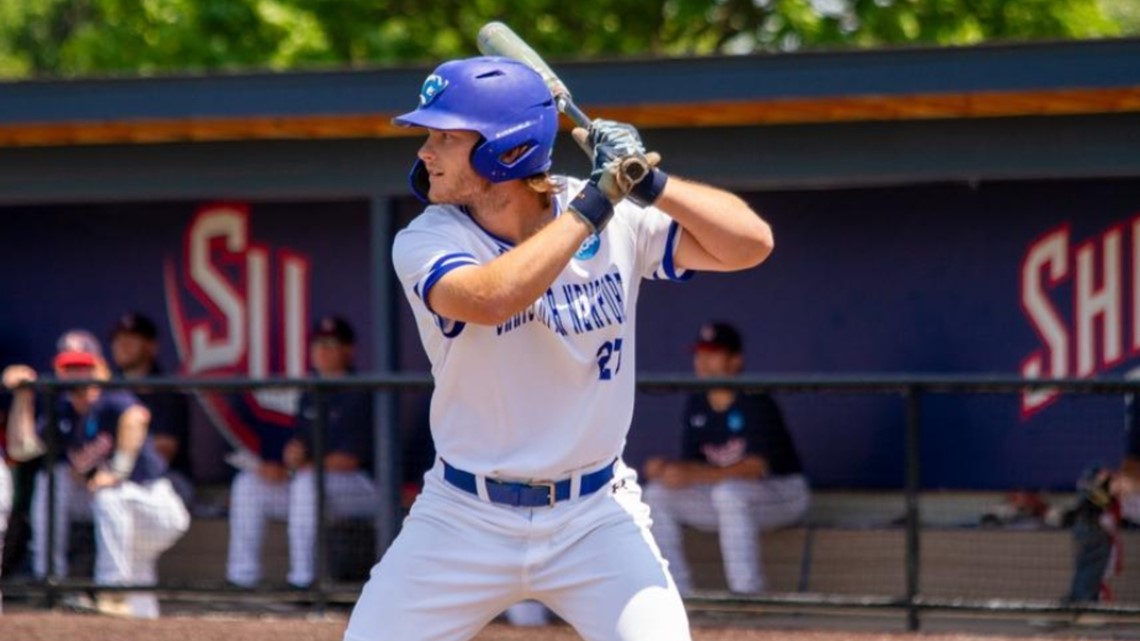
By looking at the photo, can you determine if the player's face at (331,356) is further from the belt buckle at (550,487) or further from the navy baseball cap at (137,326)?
the belt buckle at (550,487)

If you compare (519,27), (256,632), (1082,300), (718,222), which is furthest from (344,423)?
(519,27)

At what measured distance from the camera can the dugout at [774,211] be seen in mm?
7723

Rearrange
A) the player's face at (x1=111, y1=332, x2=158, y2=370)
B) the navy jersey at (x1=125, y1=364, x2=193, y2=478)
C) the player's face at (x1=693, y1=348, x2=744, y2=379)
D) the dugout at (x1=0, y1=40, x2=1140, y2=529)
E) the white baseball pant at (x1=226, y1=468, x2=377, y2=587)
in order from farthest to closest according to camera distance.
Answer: the player's face at (x1=111, y1=332, x2=158, y2=370) → the player's face at (x1=693, y1=348, x2=744, y2=379) → the navy jersey at (x1=125, y1=364, x2=193, y2=478) → the dugout at (x1=0, y1=40, x2=1140, y2=529) → the white baseball pant at (x1=226, y1=468, x2=377, y2=587)

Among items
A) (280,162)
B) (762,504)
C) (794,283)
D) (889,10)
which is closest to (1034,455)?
(762,504)

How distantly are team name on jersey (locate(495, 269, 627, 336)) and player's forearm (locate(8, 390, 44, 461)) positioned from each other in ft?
16.3

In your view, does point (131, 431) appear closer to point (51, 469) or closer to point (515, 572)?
point (51, 469)

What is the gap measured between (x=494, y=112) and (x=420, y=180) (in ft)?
0.86

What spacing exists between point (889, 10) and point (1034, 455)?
9.64 metres

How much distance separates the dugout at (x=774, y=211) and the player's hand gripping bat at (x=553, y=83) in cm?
319

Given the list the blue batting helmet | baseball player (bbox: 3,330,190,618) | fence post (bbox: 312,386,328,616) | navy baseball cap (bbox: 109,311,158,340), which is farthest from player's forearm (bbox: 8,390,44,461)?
the blue batting helmet

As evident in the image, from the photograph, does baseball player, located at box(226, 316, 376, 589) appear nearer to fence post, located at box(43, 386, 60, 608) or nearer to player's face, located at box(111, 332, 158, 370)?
fence post, located at box(43, 386, 60, 608)

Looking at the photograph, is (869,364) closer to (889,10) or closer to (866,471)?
(866,471)

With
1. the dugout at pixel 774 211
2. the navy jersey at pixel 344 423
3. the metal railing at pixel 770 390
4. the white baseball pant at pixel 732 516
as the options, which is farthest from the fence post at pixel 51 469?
the white baseball pant at pixel 732 516

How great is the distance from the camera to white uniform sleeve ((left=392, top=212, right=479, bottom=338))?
3.56m
